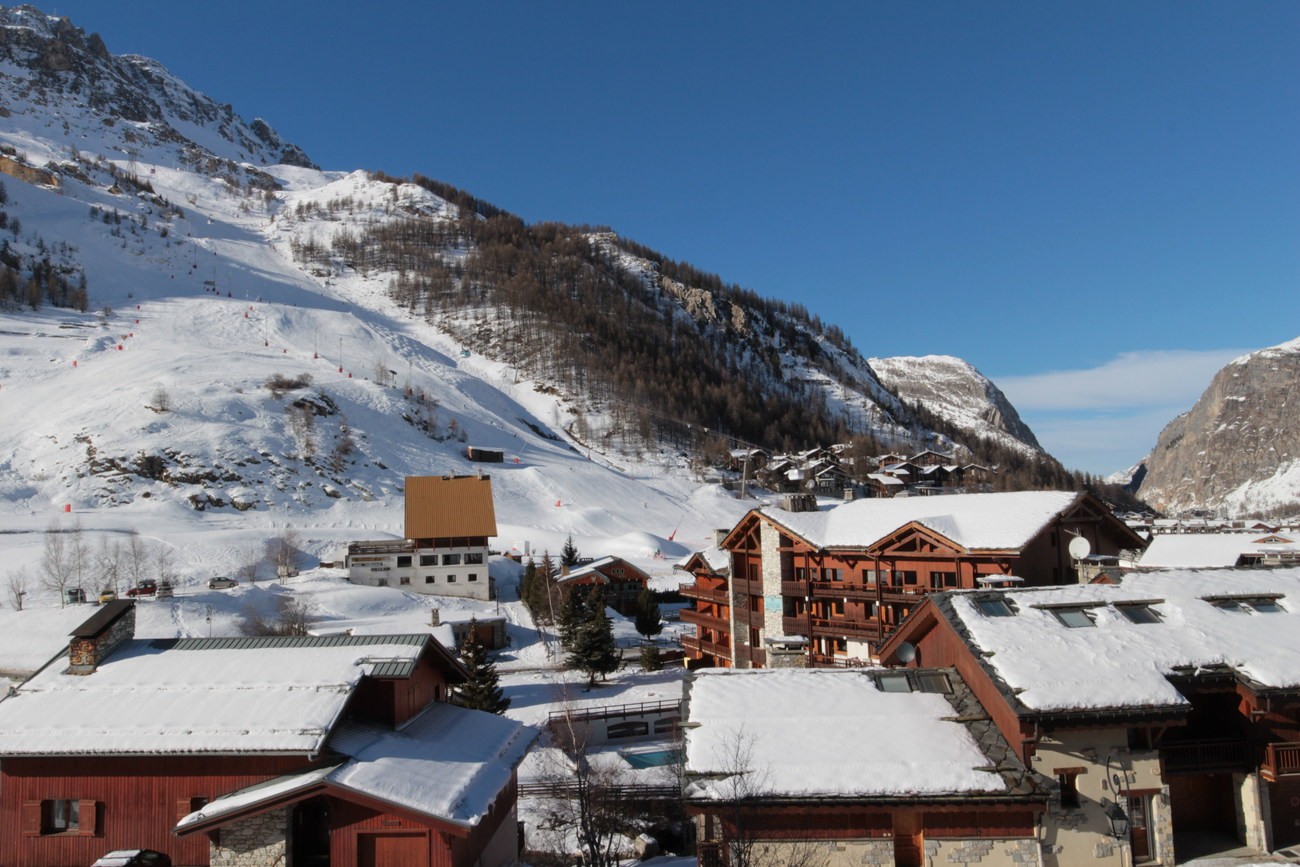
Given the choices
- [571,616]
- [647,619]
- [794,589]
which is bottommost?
[647,619]

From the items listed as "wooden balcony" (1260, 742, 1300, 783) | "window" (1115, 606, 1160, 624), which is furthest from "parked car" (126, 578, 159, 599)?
"wooden balcony" (1260, 742, 1300, 783)

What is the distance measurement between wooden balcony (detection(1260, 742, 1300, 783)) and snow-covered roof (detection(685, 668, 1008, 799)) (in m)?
5.20

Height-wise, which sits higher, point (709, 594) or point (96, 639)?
point (96, 639)

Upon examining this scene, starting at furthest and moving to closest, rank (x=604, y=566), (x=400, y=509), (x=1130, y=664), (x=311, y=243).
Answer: (x=311, y=243), (x=400, y=509), (x=604, y=566), (x=1130, y=664)

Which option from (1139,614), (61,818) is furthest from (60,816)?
(1139,614)

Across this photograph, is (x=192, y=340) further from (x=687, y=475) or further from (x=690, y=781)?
(x=690, y=781)

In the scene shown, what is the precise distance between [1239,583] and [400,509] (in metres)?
63.1

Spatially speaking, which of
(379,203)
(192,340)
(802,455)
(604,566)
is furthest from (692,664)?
(379,203)

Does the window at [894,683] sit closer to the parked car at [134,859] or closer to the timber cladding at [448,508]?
the parked car at [134,859]

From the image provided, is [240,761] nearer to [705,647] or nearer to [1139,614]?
[1139,614]

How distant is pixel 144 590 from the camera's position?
42.7 m

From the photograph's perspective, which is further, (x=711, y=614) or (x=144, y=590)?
(x=144, y=590)

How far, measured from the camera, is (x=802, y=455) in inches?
4936

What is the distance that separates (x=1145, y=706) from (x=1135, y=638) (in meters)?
2.01
